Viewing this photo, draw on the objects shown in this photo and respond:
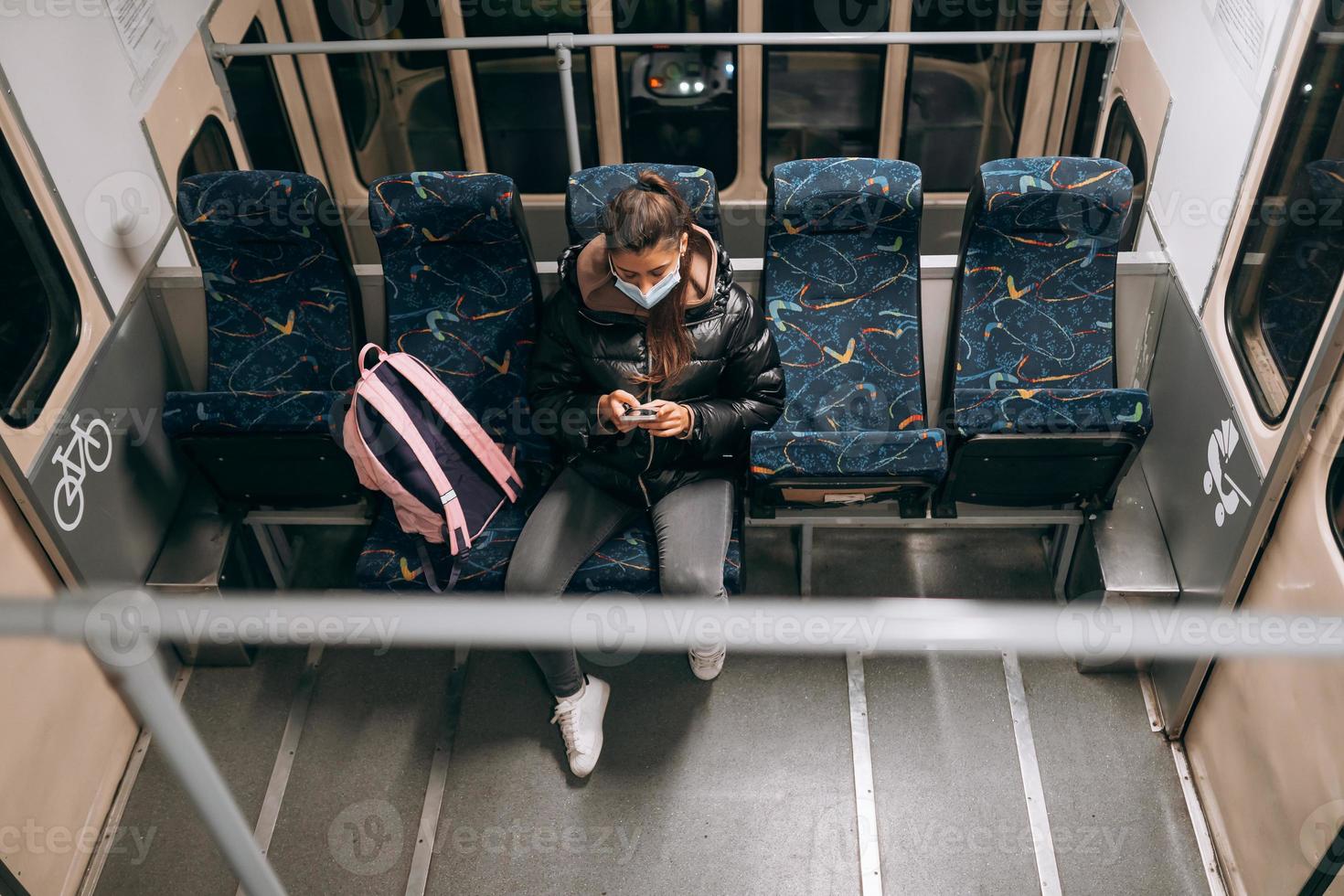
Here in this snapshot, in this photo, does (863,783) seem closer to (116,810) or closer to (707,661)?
(707,661)

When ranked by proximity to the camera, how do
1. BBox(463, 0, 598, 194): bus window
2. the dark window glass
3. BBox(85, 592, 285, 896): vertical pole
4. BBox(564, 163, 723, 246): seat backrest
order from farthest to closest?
BBox(463, 0, 598, 194): bus window → the dark window glass → BBox(564, 163, 723, 246): seat backrest → BBox(85, 592, 285, 896): vertical pole

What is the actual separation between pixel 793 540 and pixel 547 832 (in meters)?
1.38

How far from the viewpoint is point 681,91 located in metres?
5.05

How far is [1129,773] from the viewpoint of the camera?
3.25 m

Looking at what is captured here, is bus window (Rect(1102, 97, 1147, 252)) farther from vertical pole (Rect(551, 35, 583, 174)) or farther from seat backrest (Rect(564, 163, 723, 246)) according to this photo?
vertical pole (Rect(551, 35, 583, 174))

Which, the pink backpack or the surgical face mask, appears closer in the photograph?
the surgical face mask

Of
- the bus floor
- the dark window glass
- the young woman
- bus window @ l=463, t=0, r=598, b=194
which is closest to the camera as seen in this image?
the young woman

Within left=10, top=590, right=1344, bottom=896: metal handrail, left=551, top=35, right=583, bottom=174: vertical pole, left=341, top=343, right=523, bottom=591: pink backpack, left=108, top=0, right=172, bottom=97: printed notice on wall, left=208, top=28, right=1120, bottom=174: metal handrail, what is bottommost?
left=341, top=343, right=523, bottom=591: pink backpack

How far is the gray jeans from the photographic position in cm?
304

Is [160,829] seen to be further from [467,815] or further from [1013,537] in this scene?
[1013,537]

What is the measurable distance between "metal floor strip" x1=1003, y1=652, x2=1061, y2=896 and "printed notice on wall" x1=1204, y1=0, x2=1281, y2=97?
188 centimetres

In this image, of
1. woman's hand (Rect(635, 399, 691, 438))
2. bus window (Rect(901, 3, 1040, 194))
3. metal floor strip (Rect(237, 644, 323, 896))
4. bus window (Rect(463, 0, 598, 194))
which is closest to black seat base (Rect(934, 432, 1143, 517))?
woman's hand (Rect(635, 399, 691, 438))

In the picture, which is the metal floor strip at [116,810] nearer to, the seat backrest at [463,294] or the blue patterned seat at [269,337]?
the blue patterned seat at [269,337]

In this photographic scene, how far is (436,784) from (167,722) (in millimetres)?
2716
